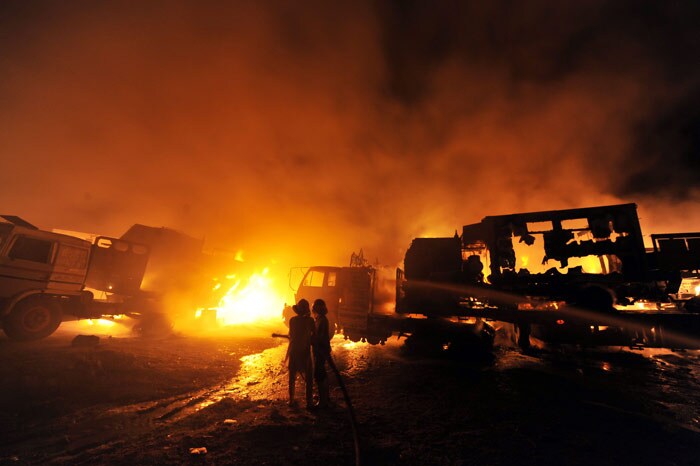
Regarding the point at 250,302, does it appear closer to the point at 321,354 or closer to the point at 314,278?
the point at 314,278

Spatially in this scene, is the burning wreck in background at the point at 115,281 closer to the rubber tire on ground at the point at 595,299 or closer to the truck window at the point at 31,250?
the truck window at the point at 31,250

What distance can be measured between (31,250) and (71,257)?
1.00 meters

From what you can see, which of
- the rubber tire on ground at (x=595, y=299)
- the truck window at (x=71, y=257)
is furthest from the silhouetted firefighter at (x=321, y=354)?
the truck window at (x=71, y=257)

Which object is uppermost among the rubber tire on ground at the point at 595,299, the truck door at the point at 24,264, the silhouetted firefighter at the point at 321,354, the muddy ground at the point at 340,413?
the truck door at the point at 24,264

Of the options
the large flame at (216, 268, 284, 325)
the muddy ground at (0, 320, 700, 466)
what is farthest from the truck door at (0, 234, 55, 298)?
the large flame at (216, 268, 284, 325)

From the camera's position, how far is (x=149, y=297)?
1240 centimetres

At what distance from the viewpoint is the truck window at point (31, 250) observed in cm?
823

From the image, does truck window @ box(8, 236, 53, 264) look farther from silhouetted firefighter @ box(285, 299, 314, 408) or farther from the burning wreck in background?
silhouetted firefighter @ box(285, 299, 314, 408)

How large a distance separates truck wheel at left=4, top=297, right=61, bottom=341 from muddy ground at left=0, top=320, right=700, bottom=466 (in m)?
0.42

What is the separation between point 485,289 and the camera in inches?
352

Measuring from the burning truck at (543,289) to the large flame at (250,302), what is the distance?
7.74 meters

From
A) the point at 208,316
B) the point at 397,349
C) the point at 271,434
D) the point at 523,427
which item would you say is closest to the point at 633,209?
the point at 523,427

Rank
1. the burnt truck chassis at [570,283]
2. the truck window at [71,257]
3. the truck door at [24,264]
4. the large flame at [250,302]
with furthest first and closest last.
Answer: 1. the large flame at [250,302]
2. the truck window at [71,257]
3. the truck door at [24,264]
4. the burnt truck chassis at [570,283]

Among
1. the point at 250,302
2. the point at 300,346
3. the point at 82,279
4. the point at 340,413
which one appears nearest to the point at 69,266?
the point at 82,279
